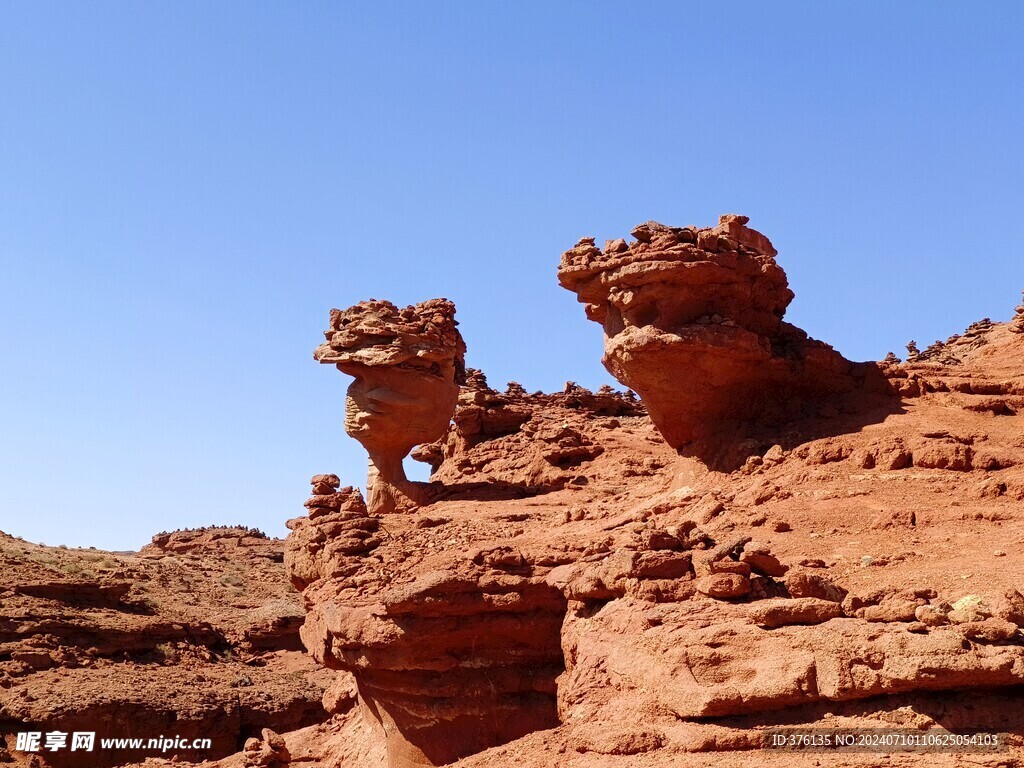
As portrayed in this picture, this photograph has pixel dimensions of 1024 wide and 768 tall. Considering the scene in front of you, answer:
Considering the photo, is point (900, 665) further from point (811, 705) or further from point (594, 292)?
point (594, 292)

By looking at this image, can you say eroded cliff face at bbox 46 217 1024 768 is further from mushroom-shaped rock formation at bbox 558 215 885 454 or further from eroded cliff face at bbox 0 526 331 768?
eroded cliff face at bbox 0 526 331 768

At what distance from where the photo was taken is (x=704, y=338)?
1410 cm

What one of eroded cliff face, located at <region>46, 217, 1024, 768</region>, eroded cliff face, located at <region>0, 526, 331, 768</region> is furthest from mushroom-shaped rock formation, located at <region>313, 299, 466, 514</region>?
eroded cliff face, located at <region>0, 526, 331, 768</region>

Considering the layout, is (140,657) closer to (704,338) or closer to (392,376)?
(392,376)

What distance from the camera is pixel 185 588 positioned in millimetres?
31703

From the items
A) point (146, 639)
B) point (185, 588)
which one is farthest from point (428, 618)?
point (185, 588)

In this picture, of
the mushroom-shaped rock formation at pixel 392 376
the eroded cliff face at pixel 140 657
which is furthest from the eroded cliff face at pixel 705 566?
the eroded cliff face at pixel 140 657

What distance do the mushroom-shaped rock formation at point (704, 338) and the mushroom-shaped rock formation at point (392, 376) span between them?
22.1 ft

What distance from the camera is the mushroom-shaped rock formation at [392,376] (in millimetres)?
21297

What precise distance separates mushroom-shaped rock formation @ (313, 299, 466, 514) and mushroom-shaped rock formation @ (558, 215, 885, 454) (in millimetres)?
6726

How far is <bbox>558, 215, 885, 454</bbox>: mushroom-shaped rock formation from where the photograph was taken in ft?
46.8

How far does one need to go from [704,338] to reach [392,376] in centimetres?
861

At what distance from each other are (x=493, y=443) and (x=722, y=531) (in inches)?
425

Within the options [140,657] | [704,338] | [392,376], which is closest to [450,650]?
[704,338]
